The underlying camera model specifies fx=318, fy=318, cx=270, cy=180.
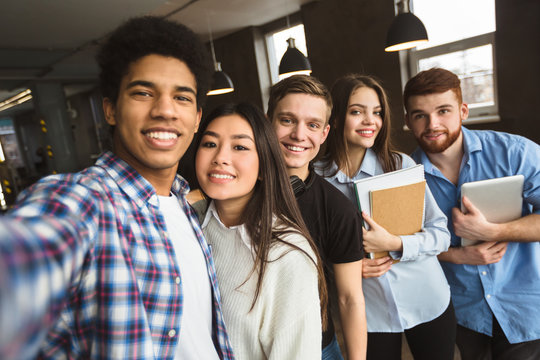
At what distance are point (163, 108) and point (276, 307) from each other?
25.5 inches

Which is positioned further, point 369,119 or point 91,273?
point 369,119

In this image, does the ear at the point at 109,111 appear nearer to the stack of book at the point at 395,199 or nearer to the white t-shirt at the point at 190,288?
the white t-shirt at the point at 190,288

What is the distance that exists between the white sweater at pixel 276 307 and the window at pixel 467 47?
13.7 ft

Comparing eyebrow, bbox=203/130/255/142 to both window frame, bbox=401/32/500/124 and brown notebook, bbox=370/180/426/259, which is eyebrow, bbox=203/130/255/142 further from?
window frame, bbox=401/32/500/124

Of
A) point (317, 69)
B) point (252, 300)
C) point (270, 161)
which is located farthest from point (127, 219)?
point (317, 69)

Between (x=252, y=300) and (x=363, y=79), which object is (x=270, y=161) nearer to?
(x=252, y=300)

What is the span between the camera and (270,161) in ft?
3.72

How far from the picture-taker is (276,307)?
3.07 ft

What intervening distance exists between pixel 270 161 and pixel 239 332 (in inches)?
22.2

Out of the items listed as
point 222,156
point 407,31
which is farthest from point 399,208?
point 407,31

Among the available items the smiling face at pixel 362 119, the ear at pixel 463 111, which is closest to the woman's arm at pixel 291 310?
the smiling face at pixel 362 119

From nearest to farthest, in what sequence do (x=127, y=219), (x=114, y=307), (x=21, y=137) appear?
(x=114, y=307)
(x=127, y=219)
(x=21, y=137)

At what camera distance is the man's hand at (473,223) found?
1.41 m

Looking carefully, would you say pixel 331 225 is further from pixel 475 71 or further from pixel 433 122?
pixel 475 71
